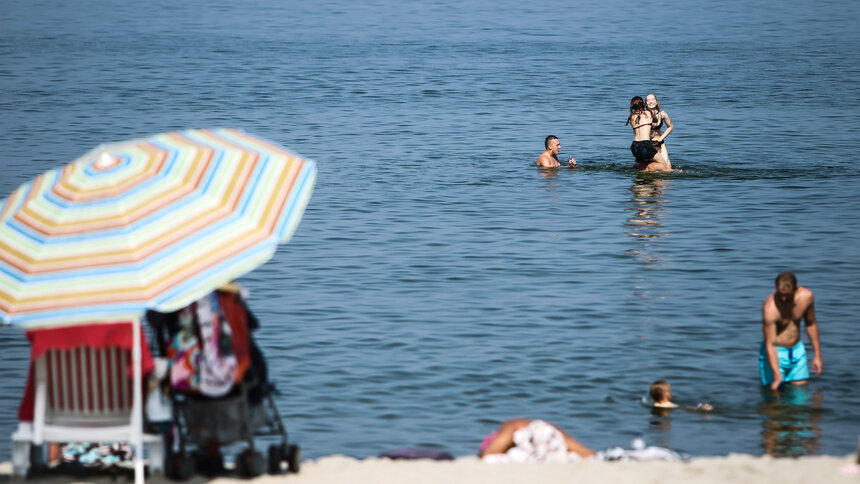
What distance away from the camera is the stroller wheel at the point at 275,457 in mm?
7777

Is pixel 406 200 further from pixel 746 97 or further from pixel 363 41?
pixel 363 41

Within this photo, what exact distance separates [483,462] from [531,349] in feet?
18.3

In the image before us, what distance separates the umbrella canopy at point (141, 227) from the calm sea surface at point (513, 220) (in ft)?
13.9

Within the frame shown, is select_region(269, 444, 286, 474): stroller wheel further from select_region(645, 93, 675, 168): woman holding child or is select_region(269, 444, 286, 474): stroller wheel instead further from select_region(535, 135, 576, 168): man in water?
select_region(535, 135, 576, 168): man in water

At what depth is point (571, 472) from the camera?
7.91m

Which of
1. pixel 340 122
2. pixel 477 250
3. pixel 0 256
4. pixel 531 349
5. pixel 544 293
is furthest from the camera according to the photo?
pixel 340 122

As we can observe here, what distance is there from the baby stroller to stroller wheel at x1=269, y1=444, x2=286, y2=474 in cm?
8

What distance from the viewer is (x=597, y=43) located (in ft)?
165

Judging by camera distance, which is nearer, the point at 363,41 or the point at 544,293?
the point at 544,293

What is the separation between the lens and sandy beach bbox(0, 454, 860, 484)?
7.67m

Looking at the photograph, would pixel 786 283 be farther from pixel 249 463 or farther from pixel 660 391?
pixel 249 463

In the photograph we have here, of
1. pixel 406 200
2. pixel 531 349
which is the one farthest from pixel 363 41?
pixel 531 349

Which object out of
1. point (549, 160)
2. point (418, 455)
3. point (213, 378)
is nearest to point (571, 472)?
point (418, 455)

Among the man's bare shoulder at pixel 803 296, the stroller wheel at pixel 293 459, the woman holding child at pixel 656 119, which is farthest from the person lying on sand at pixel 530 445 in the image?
the woman holding child at pixel 656 119
